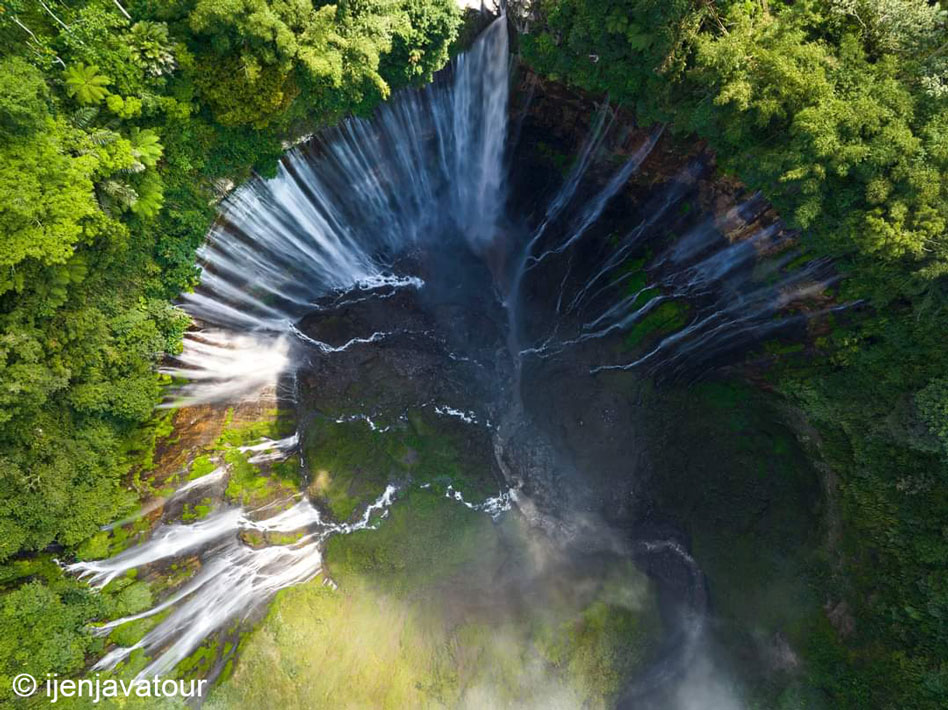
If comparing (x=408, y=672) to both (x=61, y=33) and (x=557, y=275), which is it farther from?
(x=61, y=33)

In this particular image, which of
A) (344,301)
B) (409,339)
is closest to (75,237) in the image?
(344,301)

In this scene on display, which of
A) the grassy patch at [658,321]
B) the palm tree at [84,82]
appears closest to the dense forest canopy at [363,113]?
the palm tree at [84,82]

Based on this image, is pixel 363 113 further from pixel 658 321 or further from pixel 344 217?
pixel 658 321

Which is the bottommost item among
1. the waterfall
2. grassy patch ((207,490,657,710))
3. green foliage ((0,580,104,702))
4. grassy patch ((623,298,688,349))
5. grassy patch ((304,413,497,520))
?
grassy patch ((207,490,657,710))

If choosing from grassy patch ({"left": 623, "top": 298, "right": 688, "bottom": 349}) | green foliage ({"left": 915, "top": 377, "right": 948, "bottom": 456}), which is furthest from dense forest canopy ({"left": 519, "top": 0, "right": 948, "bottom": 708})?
grassy patch ({"left": 623, "top": 298, "right": 688, "bottom": 349})

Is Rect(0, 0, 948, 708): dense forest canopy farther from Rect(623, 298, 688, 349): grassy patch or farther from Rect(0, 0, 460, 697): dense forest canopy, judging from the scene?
Rect(623, 298, 688, 349): grassy patch

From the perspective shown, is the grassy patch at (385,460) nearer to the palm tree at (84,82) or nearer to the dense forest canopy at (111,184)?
the dense forest canopy at (111,184)
